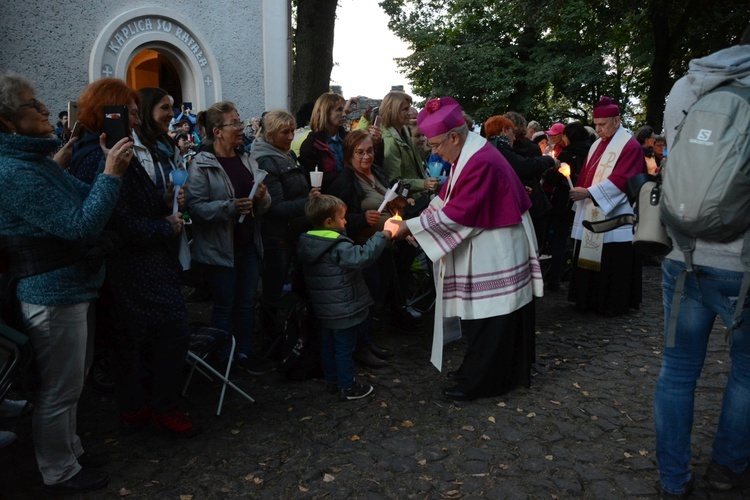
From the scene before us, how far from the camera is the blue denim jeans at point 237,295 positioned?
4.45m

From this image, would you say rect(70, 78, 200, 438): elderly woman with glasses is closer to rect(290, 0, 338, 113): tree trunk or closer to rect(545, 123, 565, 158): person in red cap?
rect(290, 0, 338, 113): tree trunk

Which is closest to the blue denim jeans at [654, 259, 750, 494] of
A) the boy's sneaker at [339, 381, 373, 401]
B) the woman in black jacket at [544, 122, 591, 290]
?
the boy's sneaker at [339, 381, 373, 401]

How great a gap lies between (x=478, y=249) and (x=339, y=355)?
1.17 m

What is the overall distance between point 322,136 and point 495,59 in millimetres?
22266

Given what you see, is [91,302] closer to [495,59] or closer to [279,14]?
[279,14]

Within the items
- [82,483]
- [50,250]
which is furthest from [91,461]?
[50,250]

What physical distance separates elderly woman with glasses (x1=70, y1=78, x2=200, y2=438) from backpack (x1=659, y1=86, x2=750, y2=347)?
8.36ft

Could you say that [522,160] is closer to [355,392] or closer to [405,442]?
[355,392]

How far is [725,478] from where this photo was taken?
2.95 meters

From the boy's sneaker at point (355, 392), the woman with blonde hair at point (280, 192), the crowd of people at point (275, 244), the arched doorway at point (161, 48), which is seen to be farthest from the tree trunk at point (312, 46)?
the boy's sneaker at point (355, 392)

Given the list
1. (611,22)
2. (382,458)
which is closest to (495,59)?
(611,22)

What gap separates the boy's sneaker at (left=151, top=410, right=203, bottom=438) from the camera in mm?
3639

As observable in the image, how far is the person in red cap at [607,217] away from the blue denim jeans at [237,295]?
3192 millimetres

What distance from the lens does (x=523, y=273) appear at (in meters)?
4.14
